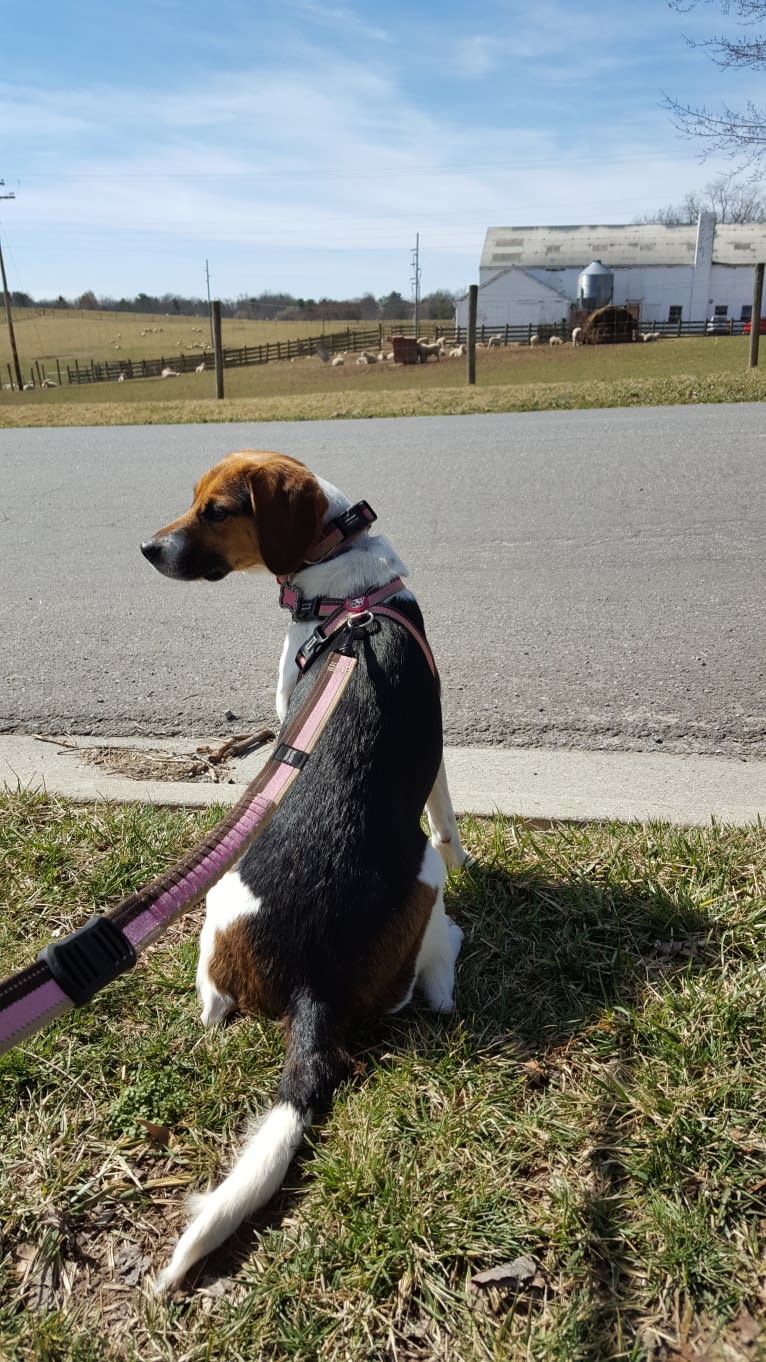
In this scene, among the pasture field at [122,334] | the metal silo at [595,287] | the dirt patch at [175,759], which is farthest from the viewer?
the pasture field at [122,334]

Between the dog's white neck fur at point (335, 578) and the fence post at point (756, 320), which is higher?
the fence post at point (756, 320)

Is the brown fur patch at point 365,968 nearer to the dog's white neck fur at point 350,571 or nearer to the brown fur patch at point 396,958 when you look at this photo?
the brown fur patch at point 396,958

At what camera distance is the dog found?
1.92 m

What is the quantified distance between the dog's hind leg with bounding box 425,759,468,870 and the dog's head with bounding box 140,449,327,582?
837mm

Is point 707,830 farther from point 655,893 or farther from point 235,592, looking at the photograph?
point 235,592

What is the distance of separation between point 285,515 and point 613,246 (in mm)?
68430

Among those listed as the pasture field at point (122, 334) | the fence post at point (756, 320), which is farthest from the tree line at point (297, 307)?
the fence post at point (756, 320)

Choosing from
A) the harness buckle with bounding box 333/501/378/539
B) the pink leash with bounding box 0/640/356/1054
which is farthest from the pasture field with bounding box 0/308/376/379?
the pink leash with bounding box 0/640/356/1054

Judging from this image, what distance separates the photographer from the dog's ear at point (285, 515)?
2.90 m

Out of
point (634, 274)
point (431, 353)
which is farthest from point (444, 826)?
point (634, 274)

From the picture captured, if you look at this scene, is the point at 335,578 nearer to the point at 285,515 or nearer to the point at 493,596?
the point at 285,515

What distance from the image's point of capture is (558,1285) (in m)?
1.71

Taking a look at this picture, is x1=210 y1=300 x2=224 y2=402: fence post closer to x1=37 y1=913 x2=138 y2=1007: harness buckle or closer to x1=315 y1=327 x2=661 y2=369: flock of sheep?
x1=37 y1=913 x2=138 y2=1007: harness buckle

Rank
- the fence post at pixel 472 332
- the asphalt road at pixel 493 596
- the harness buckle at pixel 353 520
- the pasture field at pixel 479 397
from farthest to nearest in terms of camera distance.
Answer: the fence post at pixel 472 332
the pasture field at pixel 479 397
the asphalt road at pixel 493 596
the harness buckle at pixel 353 520
